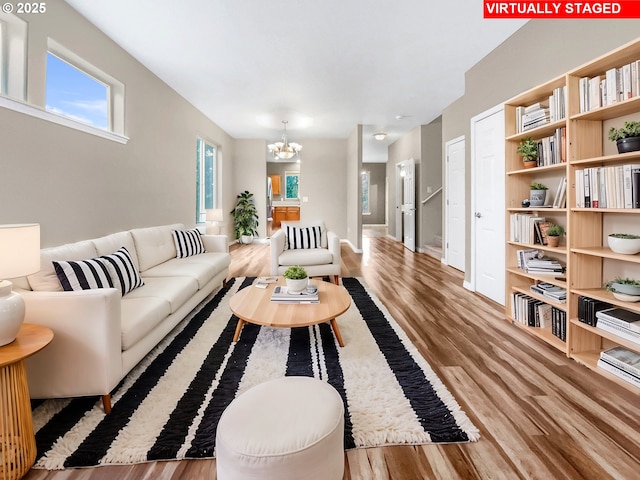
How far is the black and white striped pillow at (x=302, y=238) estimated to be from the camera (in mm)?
4512

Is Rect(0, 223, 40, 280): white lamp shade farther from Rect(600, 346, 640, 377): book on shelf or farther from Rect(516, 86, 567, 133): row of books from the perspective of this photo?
Rect(516, 86, 567, 133): row of books

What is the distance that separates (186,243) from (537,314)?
3708mm

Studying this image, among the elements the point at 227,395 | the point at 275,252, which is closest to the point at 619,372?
the point at 227,395

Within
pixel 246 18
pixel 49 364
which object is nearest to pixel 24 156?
pixel 49 364

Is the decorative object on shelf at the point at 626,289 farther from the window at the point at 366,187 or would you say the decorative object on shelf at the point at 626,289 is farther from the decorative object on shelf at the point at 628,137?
the window at the point at 366,187

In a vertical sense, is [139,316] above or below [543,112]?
below

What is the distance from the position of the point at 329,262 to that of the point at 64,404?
9.68ft

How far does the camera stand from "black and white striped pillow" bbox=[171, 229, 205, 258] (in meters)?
3.82

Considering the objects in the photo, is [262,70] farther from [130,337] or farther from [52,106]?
[130,337]

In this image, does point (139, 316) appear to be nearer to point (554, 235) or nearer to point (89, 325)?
point (89, 325)

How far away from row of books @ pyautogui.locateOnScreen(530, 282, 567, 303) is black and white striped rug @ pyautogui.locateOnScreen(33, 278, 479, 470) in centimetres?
116

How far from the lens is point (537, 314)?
2656mm

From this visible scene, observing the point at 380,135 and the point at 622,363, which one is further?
the point at 380,135

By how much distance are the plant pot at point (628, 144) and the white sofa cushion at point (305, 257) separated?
2922 mm
